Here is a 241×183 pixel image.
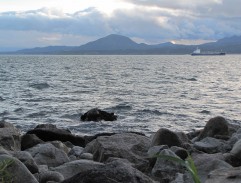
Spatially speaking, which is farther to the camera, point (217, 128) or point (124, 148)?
point (217, 128)

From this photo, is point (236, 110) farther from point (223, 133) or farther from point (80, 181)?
point (80, 181)

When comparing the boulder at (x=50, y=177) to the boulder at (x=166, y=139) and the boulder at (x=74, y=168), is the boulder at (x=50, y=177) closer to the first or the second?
the boulder at (x=74, y=168)

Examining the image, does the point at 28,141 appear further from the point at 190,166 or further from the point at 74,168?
the point at 190,166

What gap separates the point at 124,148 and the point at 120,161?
4.84 m

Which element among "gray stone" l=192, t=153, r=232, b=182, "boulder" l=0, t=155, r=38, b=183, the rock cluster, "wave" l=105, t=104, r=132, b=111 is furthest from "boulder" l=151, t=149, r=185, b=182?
"wave" l=105, t=104, r=132, b=111

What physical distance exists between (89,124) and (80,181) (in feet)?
61.0

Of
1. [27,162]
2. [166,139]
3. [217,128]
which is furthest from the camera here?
[217,128]

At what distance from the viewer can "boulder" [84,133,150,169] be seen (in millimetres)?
8891

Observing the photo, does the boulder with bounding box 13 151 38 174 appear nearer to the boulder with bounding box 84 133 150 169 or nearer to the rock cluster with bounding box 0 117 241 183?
the rock cluster with bounding box 0 117 241 183

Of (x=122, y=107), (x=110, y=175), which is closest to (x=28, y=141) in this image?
(x=110, y=175)

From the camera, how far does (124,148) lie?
30.4ft

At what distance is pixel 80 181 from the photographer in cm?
402

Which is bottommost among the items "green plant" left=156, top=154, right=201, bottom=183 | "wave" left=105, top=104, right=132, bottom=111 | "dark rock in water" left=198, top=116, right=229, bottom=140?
"wave" left=105, top=104, right=132, bottom=111

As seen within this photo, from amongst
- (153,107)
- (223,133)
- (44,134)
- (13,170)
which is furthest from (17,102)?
(13,170)
